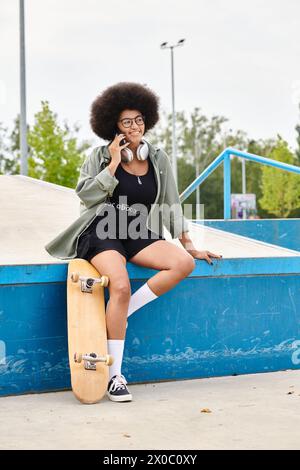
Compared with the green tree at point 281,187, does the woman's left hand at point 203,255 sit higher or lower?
lower

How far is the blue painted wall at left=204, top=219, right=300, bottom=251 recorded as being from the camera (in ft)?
30.1

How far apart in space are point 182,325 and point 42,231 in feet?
4.15

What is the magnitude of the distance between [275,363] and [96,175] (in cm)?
171

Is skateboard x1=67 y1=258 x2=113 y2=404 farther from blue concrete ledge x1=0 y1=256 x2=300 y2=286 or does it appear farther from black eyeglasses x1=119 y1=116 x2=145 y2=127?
black eyeglasses x1=119 y1=116 x2=145 y2=127

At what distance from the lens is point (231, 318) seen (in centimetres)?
527

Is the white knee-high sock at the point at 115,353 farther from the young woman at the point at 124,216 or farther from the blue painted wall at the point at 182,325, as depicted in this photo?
the blue painted wall at the point at 182,325

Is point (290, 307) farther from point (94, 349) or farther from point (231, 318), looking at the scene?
point (94, 349)

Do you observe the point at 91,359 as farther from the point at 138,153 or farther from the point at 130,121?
the point at 130,121

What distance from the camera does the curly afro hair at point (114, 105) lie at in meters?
4.98

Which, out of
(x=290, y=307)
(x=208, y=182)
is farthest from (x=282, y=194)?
(x=290, y=307)

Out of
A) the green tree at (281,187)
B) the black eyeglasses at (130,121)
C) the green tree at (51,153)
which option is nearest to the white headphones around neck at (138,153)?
the black eyeglasses at (130,121)

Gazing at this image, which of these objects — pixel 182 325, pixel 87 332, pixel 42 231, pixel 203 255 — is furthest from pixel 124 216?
pixel 42 231

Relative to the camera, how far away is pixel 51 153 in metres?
32.6

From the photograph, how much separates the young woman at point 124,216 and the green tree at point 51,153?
26.7 metres
